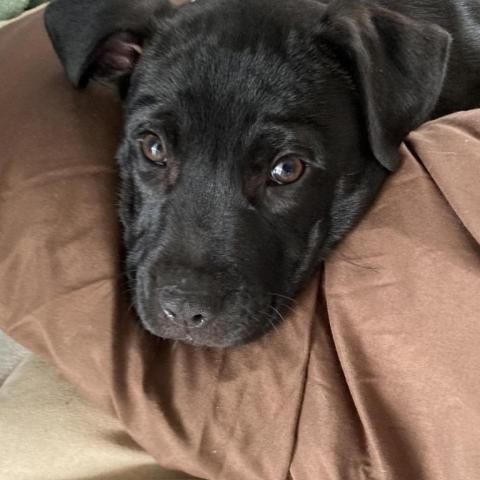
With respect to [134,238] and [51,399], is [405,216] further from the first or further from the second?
[51,399]

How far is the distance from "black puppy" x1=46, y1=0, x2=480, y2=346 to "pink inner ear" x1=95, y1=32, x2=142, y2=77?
2 centimetres

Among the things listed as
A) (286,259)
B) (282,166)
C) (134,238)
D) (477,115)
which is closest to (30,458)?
(134,238)

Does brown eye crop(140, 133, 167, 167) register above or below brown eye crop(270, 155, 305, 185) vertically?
above

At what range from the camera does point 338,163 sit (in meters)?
1.50

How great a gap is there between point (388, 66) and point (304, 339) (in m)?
0.51

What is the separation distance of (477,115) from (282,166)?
1.23ft

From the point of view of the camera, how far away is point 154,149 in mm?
1496

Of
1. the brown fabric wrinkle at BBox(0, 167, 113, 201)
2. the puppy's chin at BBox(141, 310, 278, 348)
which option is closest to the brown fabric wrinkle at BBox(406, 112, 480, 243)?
the puppy's chin at BBox(141, 310, 278, 348)

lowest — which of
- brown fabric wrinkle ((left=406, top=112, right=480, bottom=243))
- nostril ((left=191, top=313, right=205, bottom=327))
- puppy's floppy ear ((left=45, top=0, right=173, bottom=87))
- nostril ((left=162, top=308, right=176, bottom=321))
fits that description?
nostril ((left=191, top=313, right=205, bottom=327))

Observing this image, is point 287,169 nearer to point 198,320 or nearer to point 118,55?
point 198,320

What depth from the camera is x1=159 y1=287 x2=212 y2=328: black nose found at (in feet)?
4.32

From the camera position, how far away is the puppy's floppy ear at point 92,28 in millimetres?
1541

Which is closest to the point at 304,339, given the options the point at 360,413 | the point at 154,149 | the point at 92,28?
the point at 360,413

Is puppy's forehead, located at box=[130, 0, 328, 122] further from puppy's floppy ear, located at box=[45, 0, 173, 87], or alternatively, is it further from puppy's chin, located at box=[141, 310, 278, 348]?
puppy's chin, located at box=[141, 310, 278, 348]
